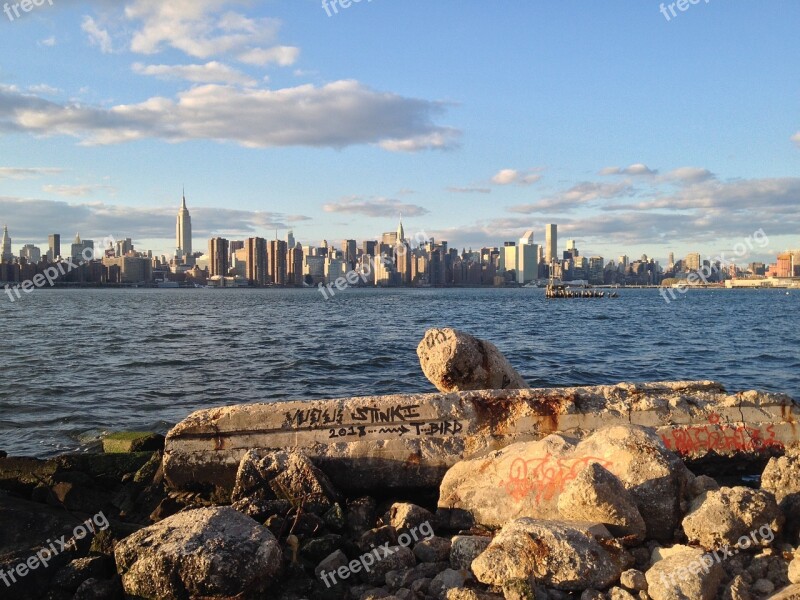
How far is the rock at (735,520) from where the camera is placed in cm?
520

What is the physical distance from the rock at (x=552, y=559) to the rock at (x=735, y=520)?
0.82 meters

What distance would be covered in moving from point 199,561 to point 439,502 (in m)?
2.60

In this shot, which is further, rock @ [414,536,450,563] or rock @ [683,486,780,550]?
rock @ [414,536,450,563]

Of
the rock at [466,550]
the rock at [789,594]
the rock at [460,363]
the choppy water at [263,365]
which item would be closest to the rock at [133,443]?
the choppy water at [263,365]

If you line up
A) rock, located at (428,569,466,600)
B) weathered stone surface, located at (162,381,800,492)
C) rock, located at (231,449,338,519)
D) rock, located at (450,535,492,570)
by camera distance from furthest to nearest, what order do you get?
weathered stone surface, located at (162,381,800,492), rock, located at (231,449,338,519), rock, located at (450,535,492,570), rock, located at (428,569,466,600)

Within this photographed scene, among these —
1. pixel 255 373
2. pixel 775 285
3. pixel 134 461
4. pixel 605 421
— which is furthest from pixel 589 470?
pixel 775 285

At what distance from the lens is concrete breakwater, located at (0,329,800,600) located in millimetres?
4898

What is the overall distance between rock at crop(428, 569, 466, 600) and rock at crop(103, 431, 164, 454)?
19.3 ft

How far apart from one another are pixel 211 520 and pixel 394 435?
→ 2.53m

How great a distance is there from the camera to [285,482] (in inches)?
264

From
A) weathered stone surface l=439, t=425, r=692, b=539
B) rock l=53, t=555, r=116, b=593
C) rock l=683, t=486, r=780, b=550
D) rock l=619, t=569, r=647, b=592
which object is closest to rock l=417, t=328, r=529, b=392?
weathered stone surface l=439, t=425, r=692, b=539

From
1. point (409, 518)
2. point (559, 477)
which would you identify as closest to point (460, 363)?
point (559, 477)

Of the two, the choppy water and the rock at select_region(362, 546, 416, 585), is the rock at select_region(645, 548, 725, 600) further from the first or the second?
the choppy water

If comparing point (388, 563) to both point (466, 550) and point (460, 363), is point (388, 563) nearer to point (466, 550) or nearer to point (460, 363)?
point (466, 550)
